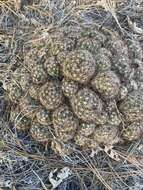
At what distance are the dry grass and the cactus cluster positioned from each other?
0.09 meters

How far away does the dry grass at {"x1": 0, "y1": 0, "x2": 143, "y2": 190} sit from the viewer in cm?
312

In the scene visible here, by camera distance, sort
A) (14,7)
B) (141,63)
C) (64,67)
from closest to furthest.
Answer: (64,67) → (141,63) → (14,7)

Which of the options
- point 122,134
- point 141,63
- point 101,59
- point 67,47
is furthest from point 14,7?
point 122,134

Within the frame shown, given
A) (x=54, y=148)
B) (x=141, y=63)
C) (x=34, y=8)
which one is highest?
(x=34, y=8)

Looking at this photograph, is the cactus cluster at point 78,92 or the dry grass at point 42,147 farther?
the dry grass at point 42,147

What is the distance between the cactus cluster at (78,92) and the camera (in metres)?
2.93

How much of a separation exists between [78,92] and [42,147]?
55 centimetres

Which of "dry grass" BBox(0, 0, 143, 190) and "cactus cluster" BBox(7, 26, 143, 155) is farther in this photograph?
"dry grass" BBox(0, 0, 143, 190)

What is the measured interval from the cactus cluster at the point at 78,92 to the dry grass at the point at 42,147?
0.09 m

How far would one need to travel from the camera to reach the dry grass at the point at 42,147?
312 centimetres

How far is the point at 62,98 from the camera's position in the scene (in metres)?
3.00

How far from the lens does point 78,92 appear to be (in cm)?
294

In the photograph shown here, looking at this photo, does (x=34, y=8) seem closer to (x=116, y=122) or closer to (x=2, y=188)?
(x=116, y=122)

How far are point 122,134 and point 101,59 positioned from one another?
0.57 meters
